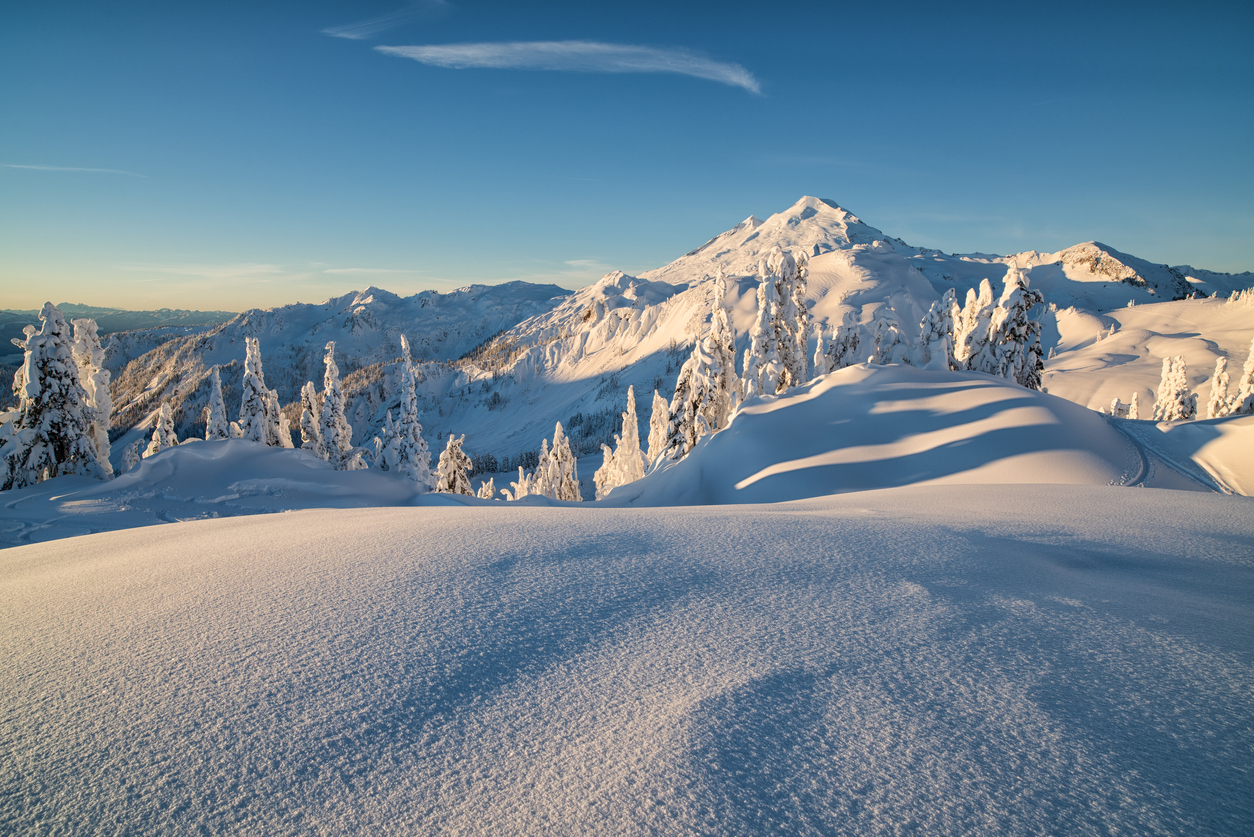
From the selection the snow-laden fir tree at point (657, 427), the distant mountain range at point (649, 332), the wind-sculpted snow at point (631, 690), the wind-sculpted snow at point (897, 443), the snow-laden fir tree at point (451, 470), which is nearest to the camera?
the wind-sculpted snow at point (631, 690)

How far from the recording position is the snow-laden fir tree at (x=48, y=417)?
14.8m

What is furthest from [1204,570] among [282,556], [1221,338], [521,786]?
[1221,338]

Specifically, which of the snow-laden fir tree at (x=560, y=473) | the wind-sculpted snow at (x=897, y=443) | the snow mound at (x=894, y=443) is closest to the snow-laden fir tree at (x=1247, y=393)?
the wind-sculpted snow at (x=897, y=443)

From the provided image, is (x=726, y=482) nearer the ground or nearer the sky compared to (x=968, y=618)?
nearer the ground

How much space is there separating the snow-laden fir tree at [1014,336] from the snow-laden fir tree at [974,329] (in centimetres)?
40

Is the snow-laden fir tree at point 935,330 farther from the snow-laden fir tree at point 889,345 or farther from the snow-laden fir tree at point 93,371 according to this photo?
the snow-laden fir tree at point 93,371

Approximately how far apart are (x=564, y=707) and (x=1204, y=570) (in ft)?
15.7

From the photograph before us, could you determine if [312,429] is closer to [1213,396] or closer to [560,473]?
[560,473]

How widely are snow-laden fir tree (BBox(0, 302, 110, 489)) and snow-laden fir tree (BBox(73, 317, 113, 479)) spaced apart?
304 cm

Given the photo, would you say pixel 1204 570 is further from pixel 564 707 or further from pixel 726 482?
pixel 726 482

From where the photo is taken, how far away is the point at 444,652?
99.3 inches

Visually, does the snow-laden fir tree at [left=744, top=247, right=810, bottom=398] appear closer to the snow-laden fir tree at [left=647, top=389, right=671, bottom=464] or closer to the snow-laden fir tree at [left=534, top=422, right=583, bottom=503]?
the snow-laden fir tree at [left=647, top=389, right=671, bottom=464]

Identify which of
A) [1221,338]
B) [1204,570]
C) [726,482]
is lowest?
[726,482]

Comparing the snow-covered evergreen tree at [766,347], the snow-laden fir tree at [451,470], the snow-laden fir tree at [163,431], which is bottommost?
the snow-laden fir tree at [451,470]
